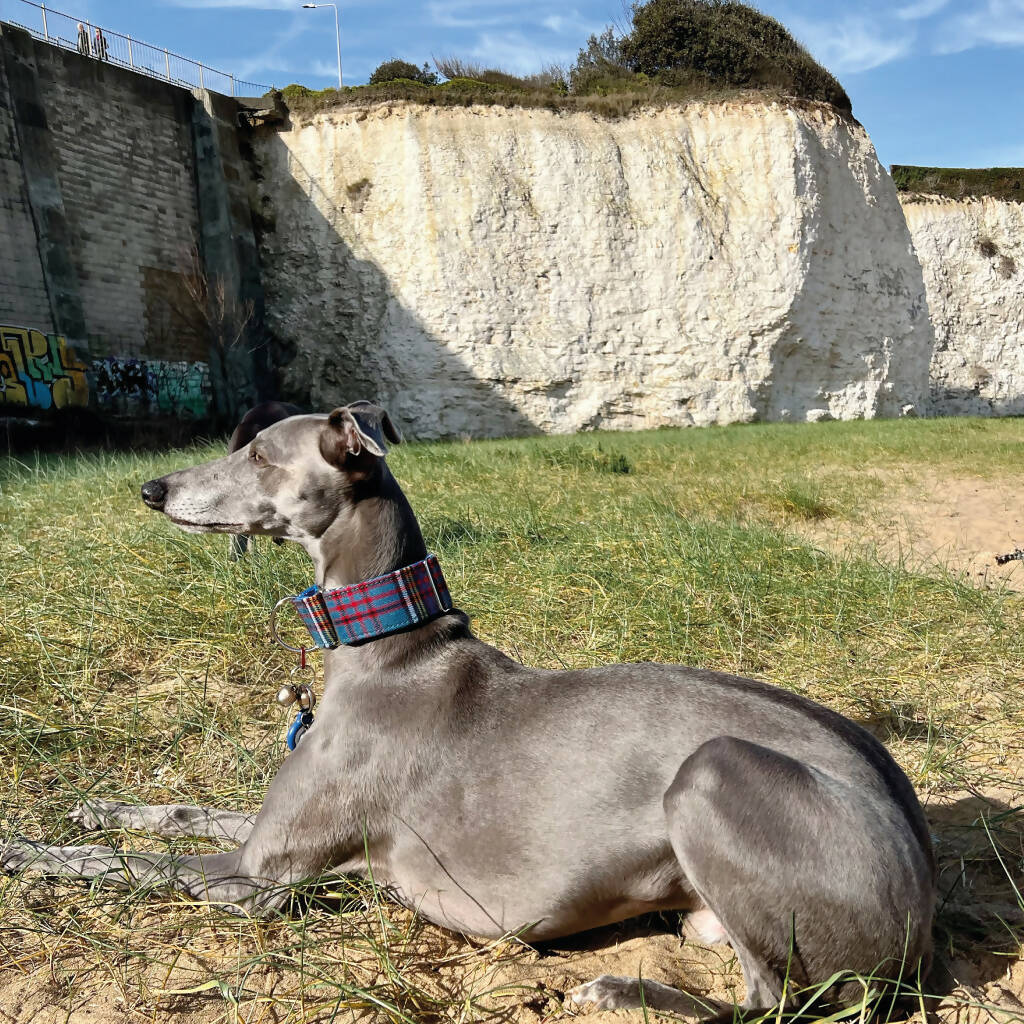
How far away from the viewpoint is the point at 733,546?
4953 millimetres

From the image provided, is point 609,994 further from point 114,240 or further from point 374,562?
point 114,240

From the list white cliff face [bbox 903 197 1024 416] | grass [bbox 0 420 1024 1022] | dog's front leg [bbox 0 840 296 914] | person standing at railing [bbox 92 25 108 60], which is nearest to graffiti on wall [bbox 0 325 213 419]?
person standing at railing [bbox 92 25 108 60]

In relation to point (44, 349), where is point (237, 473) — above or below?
below

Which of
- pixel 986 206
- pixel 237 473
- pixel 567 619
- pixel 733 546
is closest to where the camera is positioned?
pixel 237 473

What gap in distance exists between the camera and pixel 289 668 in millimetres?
3562

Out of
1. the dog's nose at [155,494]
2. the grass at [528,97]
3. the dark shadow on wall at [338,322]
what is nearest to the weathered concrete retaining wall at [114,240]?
the dark shadow on wall at [338,322]

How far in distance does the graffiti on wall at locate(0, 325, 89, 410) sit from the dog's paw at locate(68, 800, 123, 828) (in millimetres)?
13966

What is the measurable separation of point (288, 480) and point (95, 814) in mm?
1090

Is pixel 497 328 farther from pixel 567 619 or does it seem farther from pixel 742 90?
pixel 567 619

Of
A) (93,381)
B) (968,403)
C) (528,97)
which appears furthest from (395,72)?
(968,403)

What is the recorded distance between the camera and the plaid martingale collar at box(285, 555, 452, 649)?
7.07ft

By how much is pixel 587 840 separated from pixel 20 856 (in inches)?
59.7

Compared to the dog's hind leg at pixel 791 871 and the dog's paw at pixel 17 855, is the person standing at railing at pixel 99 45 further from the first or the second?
the dog's hind leg at pixel 791 871

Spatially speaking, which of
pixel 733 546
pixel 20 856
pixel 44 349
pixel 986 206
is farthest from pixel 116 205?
pixel 986 206
